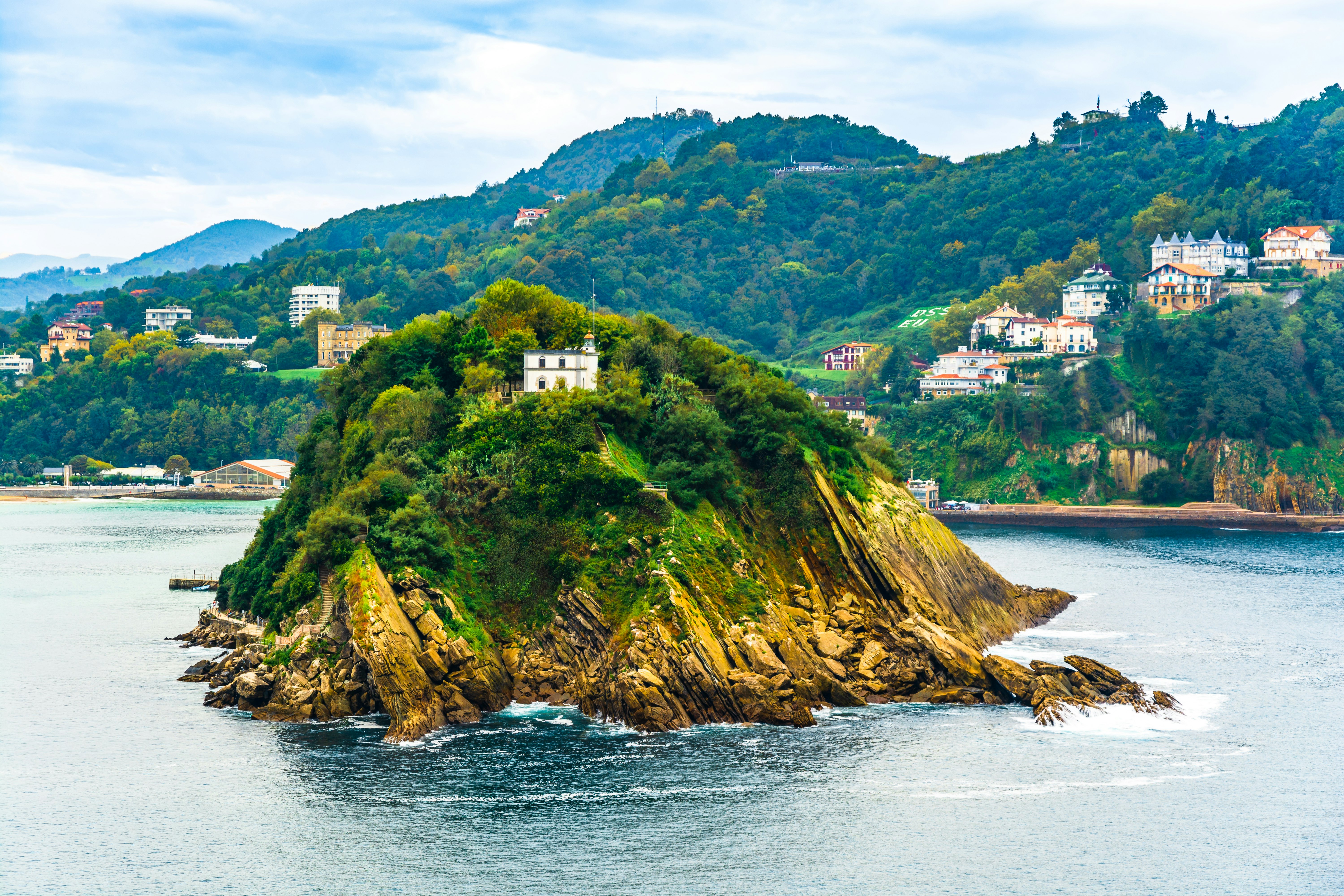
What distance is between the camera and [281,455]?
175000mm

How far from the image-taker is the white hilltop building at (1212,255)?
156 metres

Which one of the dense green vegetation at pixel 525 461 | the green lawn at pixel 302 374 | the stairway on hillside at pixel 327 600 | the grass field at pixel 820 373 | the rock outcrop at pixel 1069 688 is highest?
the grass field at pixel 820 373

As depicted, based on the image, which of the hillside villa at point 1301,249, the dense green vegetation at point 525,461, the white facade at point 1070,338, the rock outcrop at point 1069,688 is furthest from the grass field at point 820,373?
the rock outcrop at point 1069,688

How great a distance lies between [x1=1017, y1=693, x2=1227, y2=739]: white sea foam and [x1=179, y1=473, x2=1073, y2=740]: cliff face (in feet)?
10.4

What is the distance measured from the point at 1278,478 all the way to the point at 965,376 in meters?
34.8

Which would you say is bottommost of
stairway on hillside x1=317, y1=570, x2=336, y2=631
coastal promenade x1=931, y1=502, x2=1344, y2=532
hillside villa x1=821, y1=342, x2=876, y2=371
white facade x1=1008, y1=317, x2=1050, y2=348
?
coastal promenade x1=931, y1=502, x2=1344, y2=532

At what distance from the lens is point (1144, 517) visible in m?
127

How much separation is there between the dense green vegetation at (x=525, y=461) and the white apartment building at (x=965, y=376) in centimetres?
8066

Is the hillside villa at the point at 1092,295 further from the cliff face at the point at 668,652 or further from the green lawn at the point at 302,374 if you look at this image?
the cliff face at the point at 668,652

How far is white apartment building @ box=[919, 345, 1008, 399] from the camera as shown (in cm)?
15125

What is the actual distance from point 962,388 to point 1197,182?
5854 cm

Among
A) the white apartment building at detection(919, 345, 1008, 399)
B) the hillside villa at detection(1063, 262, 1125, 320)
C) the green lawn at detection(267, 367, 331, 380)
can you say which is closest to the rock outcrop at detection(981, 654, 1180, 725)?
the white apartment building at detection(919, 345, 1008, 399)

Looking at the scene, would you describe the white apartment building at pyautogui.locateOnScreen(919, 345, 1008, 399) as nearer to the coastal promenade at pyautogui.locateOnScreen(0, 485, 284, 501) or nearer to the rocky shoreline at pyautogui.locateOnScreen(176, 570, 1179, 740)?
the coastal promenade at pyautogui.locateOnScreen(0, 485, 284, 501)

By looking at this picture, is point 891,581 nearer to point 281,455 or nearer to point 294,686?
point 294,686
